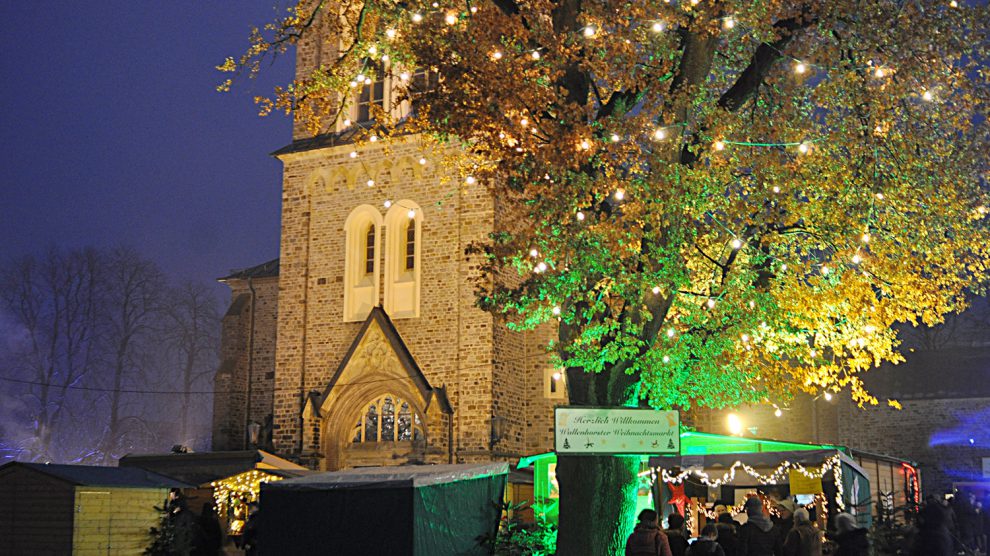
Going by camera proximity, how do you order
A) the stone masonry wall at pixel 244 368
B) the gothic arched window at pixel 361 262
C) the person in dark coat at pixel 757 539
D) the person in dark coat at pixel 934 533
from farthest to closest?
the stone masonry wall at pixel 244 368, the gothic arched window at pixel 361 262, the person in dark coat at pixel 757 539, the person in dark coat at pixel 934 533

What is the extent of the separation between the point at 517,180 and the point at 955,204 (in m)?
5.51

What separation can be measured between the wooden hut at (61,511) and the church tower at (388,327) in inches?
428

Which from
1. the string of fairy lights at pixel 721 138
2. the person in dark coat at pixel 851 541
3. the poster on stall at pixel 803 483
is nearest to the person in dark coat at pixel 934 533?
the person in dark coat at pixel 851 541

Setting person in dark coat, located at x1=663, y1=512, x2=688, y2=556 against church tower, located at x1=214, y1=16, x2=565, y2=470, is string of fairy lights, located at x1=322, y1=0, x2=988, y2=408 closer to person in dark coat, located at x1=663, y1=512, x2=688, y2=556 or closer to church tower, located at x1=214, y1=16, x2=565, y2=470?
person in dark coat, located at x1=663, y1=512, x2=688, y2=556

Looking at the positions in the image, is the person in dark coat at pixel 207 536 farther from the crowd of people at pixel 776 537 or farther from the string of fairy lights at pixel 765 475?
the string of fairy lights at pixel 765 475

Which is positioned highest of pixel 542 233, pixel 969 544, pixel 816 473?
pixel 542 233

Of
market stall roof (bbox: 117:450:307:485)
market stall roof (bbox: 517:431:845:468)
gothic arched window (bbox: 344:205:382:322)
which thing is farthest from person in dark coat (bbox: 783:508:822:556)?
gothic arched window (bbox: 344:205:382:322)

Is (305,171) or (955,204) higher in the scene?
(305,171)

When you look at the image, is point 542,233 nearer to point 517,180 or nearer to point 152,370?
point 517,180

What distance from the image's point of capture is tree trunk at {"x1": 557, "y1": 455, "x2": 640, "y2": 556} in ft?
38.1

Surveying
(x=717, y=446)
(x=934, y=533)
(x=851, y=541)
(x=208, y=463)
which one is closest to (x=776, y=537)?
(x=851, y=541)

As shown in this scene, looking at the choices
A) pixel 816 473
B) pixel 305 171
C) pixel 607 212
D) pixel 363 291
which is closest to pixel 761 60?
pixel 607 212

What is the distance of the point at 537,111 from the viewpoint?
11984mm

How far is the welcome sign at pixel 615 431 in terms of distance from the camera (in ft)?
35.8
